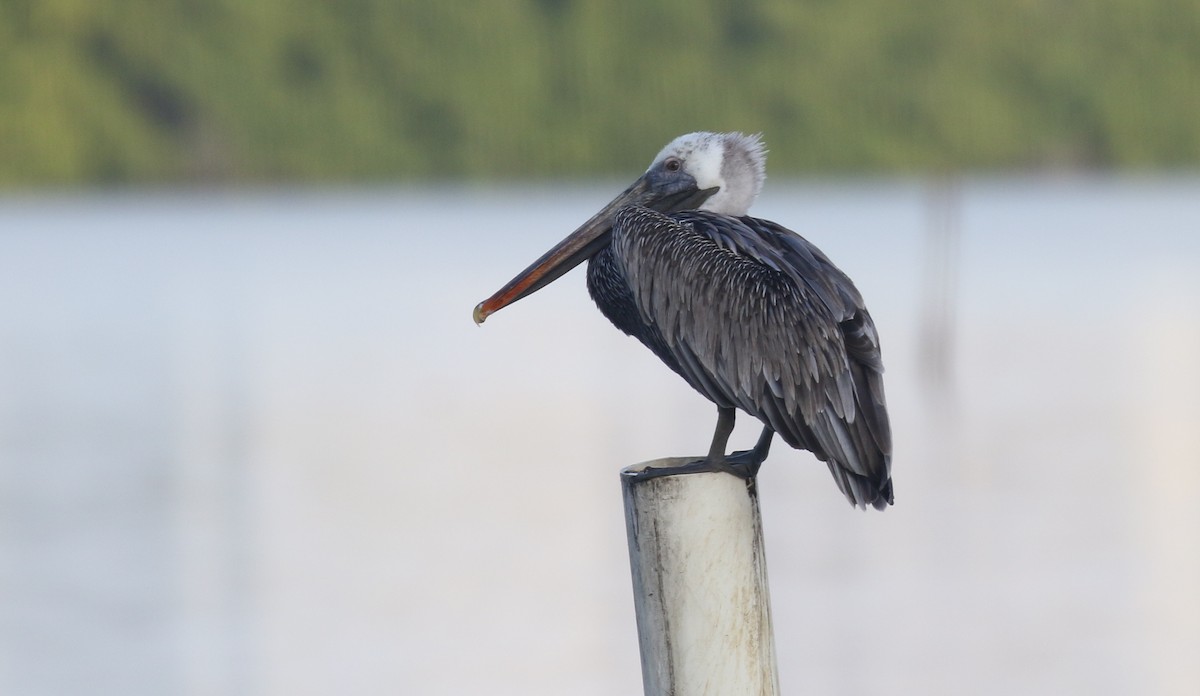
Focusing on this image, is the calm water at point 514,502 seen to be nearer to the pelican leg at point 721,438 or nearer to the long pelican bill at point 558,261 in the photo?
the long pelican bill at point 558,261

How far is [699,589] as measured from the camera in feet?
9.91

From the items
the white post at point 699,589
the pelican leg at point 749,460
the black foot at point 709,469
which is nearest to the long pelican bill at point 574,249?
the pelican leg at point 749,460

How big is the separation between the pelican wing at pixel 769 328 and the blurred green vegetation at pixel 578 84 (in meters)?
44.3

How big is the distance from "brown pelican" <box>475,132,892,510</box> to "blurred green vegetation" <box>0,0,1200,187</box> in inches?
1732

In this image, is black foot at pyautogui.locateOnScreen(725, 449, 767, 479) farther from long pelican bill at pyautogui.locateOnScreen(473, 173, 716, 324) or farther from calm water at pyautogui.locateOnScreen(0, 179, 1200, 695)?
calm water at pyautogui.locateOnScreen(0, 179, 1200, 695)

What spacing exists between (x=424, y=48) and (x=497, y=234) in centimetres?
1695

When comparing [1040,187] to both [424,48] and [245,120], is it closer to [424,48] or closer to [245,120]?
[424,48]

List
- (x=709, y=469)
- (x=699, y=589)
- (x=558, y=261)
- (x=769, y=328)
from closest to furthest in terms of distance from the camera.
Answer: (x=699, y=589) < (x=709, y=469) < (x=769, y=328) < (x=558, y=261)

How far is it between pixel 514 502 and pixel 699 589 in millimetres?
6222

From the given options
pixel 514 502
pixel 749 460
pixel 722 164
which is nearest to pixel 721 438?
pixel 749 460

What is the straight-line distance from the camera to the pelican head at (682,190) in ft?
13.6

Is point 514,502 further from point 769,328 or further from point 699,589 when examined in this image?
point 699,589

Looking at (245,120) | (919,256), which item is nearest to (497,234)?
(919,256)

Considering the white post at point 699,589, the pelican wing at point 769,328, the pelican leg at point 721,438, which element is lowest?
the white post at point 699,589
